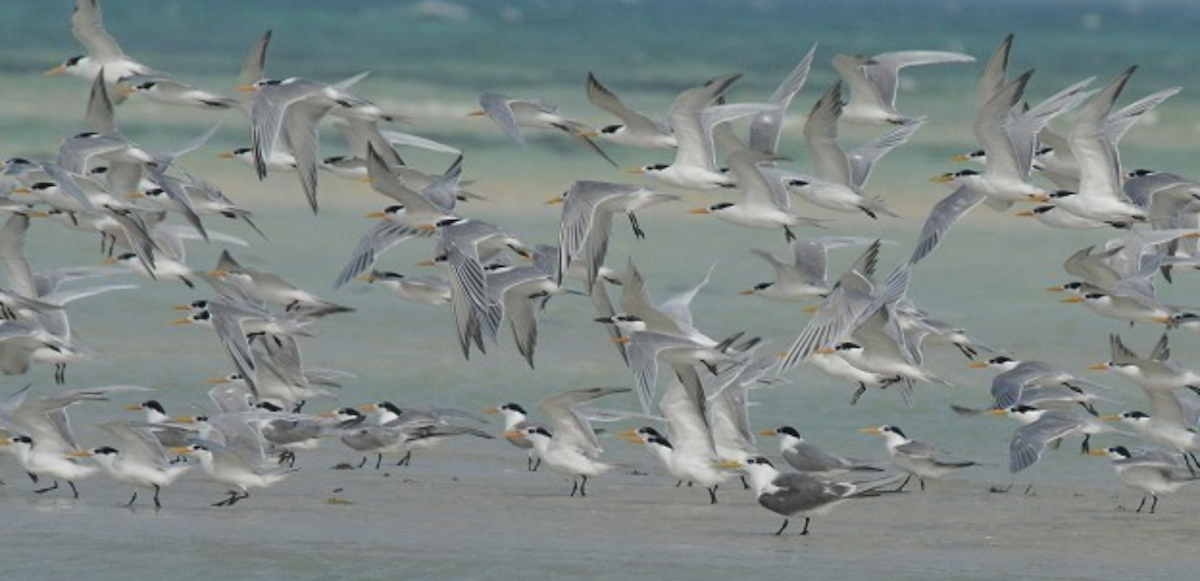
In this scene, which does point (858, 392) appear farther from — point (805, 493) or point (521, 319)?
point (805, 493)

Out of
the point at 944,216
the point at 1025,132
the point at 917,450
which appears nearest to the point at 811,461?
the point at 917,450

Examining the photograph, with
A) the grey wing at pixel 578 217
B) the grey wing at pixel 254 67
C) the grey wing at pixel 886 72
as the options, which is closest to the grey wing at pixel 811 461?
the grey wing at pixel 578 217

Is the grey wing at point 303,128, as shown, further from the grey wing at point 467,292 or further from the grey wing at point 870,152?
the grey wing at point 870,152

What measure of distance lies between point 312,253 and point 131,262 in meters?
5.07

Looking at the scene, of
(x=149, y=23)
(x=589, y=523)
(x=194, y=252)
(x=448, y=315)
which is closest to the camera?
(x=589, y=523)

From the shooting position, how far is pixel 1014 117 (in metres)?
14.7

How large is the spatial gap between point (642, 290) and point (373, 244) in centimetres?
165

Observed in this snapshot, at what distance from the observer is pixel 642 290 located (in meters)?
13.8

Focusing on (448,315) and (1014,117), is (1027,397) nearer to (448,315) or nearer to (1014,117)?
(1014,117)

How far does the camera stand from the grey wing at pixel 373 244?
579 inches

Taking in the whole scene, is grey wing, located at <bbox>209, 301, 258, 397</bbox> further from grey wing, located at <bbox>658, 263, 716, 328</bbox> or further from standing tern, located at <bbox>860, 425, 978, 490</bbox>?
standing tern, located at <bbox>860, 425, 978, 490</bbox>

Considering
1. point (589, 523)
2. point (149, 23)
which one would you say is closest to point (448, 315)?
point (589, 523)

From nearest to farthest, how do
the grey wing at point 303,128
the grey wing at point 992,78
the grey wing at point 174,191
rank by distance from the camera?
the grey wing at point 992,78, the grey wing at point 174,191, the grey wing at point 303,128

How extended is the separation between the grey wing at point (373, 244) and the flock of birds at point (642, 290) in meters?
0.02
